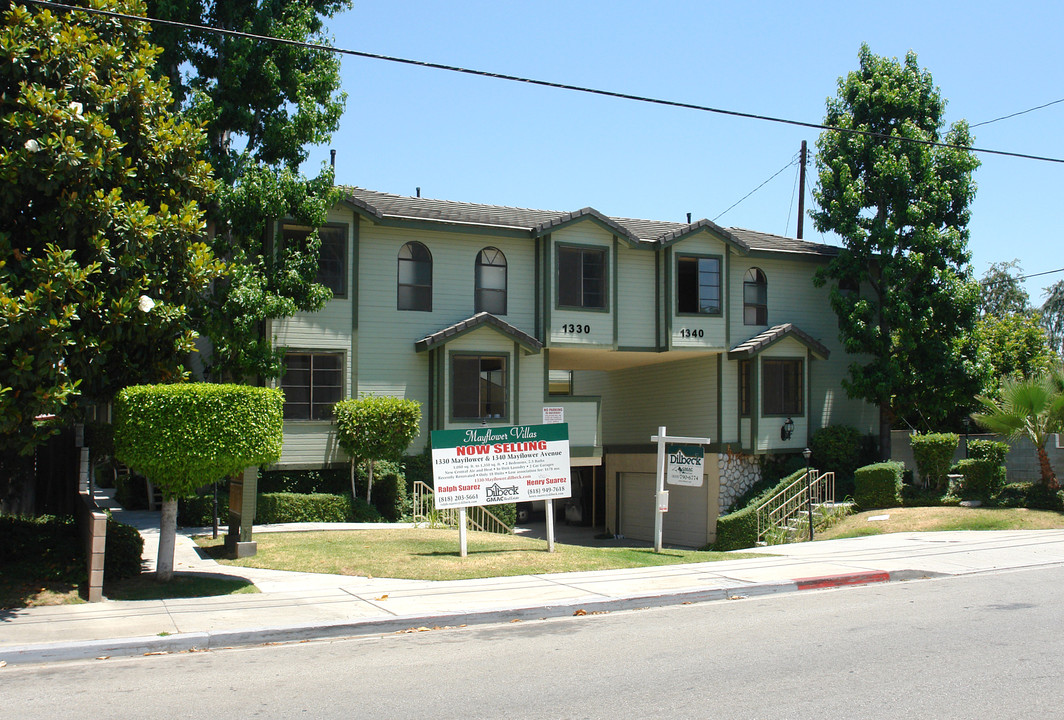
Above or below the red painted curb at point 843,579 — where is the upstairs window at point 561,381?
above

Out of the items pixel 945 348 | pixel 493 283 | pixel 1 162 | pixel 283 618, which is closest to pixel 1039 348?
pixel 945 348

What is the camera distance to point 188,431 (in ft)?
38.6

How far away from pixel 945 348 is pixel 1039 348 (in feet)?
27.6

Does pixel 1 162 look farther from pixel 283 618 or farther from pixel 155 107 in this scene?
pixel 283 618

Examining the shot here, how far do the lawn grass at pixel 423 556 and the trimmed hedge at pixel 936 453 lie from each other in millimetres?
8963

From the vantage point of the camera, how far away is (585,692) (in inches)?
282

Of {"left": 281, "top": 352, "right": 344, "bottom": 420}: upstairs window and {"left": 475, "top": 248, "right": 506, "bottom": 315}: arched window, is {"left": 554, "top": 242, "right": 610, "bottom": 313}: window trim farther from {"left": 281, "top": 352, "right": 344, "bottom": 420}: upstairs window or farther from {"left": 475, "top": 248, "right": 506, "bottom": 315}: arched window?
{"left": 281, "top": 352, "right": 344, "bottom": 420}: upstairs window

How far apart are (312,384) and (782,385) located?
531 inches

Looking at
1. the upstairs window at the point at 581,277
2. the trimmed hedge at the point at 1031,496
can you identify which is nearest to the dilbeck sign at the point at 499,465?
the upstairs window at the point at 581,277

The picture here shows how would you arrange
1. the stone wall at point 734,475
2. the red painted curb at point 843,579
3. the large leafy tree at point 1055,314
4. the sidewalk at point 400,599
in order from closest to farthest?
the sidewalk at point 400,599 → the red painted curb at point 843,579 → the stone wall at point 734,475 → the large leafy tree at point 1055,314

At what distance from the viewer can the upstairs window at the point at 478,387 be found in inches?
910

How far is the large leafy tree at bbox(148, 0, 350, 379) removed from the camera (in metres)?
18.9

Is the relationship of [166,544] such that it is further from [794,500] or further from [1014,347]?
[1014,347]

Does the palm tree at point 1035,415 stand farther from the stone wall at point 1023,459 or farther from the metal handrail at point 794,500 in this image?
the metal handrail at point 794,500
